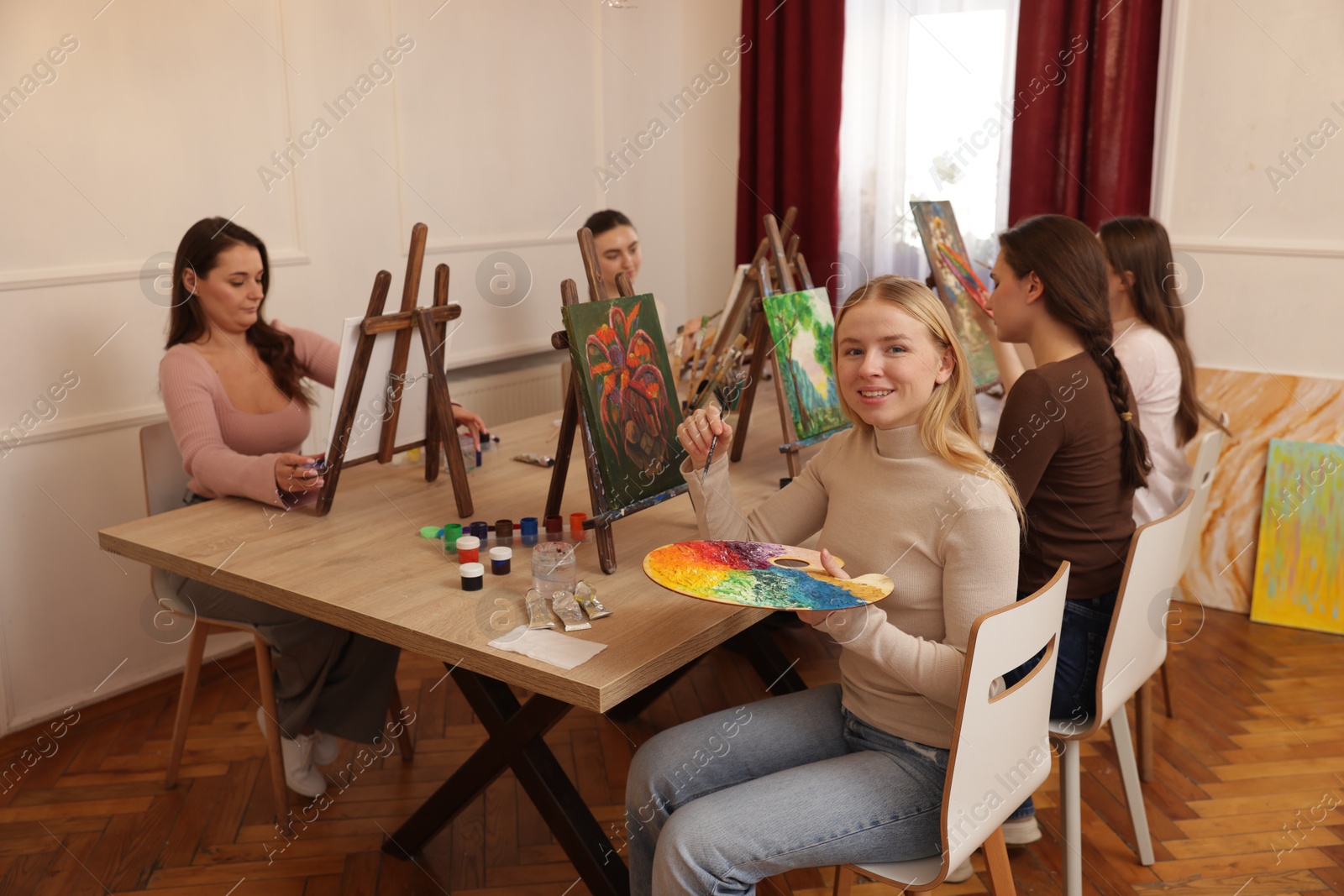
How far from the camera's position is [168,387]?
249cm

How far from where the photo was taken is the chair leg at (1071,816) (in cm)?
200

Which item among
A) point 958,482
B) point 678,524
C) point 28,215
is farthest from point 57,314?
point 958,482

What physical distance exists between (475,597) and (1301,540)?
3.05 meters

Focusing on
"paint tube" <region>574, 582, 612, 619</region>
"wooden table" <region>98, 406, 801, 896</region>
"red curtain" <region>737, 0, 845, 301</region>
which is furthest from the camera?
"red curtain" <region>737, 0, 845, 301</region>

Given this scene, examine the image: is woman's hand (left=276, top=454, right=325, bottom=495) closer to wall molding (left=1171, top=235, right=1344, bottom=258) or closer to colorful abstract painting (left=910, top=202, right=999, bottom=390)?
colorful abstract painting (left=910, top=202, right=999, bottom=390)

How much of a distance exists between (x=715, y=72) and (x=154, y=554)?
137 inches

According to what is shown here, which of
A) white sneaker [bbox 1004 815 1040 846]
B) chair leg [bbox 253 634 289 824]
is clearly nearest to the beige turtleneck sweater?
white sneaker [bbox 1004 815 1040 846]

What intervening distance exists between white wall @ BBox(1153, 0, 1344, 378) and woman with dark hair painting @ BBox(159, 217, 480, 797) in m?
2.61

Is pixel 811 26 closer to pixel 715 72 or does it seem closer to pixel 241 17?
pixel 715 72

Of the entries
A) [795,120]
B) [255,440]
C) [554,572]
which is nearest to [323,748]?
[255,440]

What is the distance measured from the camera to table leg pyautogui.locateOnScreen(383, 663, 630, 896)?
6.34ft

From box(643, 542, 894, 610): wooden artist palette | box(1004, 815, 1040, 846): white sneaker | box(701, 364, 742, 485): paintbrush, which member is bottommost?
box(1004, 815, 1040, 846): white sneaker

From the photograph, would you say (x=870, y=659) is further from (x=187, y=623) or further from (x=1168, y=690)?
(x=187, y=623)

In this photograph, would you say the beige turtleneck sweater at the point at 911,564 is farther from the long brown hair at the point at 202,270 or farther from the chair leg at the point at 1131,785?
the long brown hair at the point at 202,270
